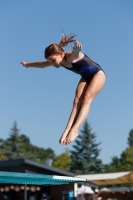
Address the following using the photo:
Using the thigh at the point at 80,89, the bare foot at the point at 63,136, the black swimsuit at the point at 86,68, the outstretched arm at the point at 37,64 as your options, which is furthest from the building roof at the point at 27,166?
the bare foot at the point at 63,136

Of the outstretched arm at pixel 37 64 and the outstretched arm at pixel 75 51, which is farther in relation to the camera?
the outstretched arm at pixel 37 64

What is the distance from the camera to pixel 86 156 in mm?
51344

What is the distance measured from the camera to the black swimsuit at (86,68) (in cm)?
499

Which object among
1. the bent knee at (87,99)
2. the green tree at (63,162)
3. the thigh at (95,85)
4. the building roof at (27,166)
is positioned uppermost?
the green tree at (63,162)

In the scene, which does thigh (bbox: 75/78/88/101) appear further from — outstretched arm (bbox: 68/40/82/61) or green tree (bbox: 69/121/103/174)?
green tree (bbox: 69/121/103/174)

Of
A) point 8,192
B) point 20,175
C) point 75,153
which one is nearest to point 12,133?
point 75,153

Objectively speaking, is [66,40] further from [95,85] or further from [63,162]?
[63,162]

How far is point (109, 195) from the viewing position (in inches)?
1057

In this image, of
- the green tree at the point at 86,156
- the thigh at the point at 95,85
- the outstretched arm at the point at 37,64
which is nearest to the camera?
the thigh at the point at 95,85

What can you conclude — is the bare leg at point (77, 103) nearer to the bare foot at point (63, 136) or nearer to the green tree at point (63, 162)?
the bare foot at point (63, 136)

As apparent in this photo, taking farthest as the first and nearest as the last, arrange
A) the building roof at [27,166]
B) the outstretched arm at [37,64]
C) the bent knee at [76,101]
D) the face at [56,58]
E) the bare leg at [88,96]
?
the building roof at [27,166] < the outstretched arm at [37,64] < the bent knee at [76,101] < the face at [56,58] < the bare leg at [88,96]

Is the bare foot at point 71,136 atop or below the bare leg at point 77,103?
below

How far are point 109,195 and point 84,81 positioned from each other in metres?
22.7

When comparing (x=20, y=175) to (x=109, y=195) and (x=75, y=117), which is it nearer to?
(x=75, y=117)
